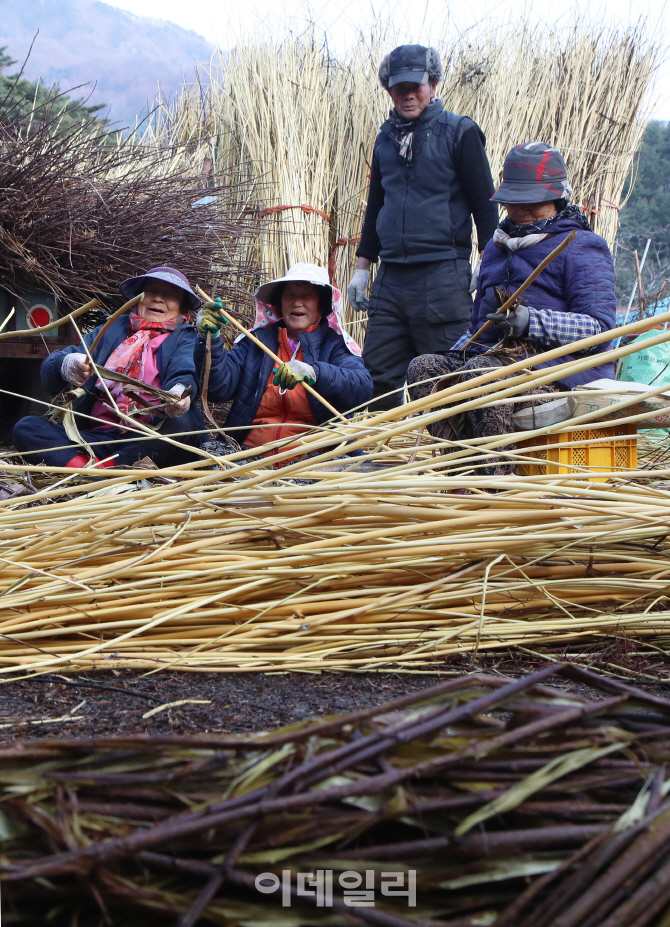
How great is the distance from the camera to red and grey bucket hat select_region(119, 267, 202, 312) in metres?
2.82

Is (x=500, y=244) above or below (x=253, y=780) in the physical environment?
above

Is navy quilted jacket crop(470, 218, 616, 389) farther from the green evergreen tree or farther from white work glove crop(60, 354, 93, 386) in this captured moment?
the green evergreen tree

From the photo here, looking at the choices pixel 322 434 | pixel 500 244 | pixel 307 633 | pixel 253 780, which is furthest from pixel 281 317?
pixel 253 780

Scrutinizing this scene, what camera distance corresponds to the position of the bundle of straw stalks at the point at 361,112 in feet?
15.5

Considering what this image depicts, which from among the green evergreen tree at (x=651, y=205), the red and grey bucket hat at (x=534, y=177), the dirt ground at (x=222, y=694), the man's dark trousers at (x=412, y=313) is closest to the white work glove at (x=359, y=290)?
the man's dark trousers at (x=412, y=313)

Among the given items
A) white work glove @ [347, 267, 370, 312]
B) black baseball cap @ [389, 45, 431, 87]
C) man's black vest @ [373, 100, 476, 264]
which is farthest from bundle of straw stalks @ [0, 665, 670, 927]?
white work glove @ [347, 267, 370, 312]

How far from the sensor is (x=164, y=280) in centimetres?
283

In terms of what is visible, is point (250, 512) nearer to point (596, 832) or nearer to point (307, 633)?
point (307, 633)

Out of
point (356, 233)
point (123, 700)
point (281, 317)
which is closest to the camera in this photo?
point (123, 700)

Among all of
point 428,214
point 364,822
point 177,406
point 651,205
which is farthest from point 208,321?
point 651,205

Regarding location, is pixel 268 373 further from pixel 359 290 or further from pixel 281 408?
pixel 359 290

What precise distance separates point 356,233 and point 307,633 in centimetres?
412

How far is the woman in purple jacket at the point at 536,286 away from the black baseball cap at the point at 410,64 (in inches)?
36.7

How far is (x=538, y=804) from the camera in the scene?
0.53 m
